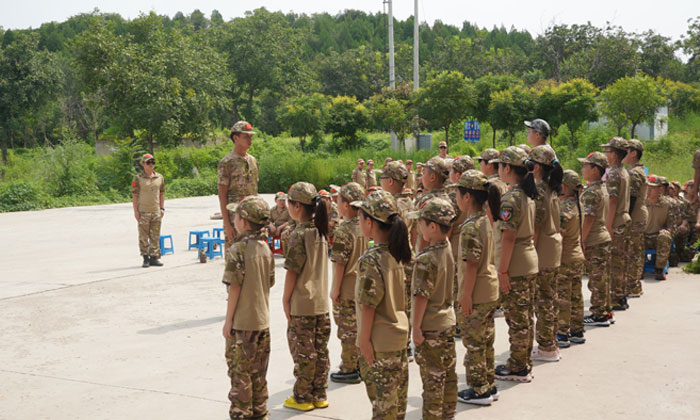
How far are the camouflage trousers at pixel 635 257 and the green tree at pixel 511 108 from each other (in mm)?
17175

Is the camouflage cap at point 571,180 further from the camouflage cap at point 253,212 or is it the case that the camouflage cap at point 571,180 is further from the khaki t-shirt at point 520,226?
the camouflage cap at point 253,212

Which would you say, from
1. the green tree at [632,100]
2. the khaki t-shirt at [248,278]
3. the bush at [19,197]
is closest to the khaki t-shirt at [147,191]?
the khaki t-shirt at [248,278]

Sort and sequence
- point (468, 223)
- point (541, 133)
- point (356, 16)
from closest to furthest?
point (468, 223) → point (541, 133) → point (356, 16)

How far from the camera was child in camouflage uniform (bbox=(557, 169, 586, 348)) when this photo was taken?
6.85 m

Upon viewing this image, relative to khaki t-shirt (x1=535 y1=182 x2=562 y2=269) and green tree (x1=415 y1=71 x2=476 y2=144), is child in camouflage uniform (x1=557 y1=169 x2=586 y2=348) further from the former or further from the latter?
green tree (x1=415 y1=71 x2=476 y2=144)

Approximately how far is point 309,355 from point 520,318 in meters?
1.90

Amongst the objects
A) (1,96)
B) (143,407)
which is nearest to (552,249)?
(143,407)

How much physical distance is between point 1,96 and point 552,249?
1758 inches

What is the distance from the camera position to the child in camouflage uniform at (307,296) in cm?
511

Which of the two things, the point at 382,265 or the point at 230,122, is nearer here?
the point at 382,265

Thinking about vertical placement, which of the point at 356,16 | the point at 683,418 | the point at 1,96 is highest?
the point at 356,16

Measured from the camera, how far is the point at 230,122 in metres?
64.4

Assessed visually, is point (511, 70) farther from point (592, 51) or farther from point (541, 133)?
point (541, 133)

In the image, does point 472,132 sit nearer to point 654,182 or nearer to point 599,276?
point 654,182
